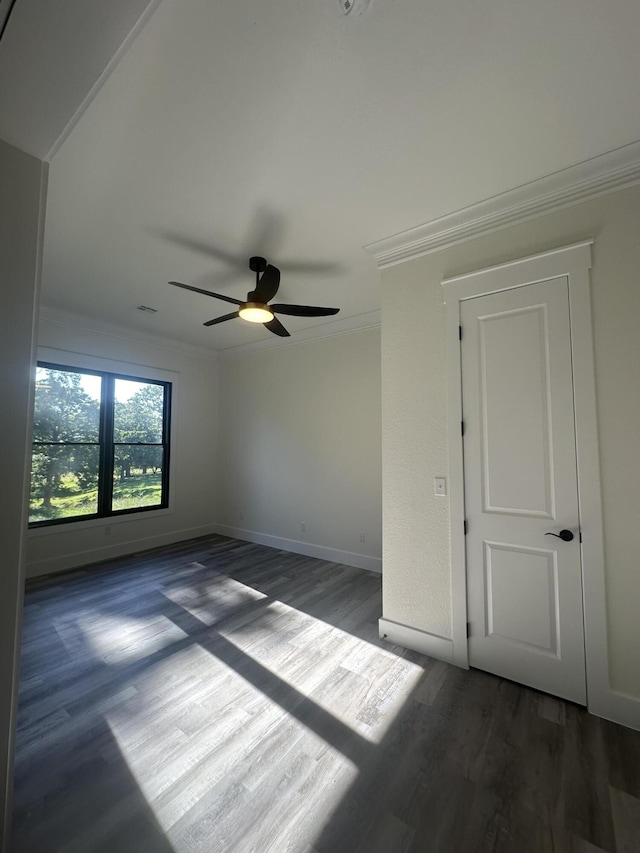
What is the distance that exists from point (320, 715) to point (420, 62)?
9.92 ft

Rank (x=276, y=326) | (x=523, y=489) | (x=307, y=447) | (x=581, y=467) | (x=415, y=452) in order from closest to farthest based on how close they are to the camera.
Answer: (x=581, y=467) < (x=523, y=489) < (x=415, y=452) < (x=276, y=326) < (x=307, y=447)

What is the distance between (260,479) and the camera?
5.08m

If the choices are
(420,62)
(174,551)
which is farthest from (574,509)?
(174,551)

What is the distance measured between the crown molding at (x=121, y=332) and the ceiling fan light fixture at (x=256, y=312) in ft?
8.54

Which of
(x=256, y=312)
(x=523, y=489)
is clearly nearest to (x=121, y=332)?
(x=256, y=312)

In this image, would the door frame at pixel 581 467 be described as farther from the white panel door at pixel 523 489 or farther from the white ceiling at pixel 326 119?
the white ceiling at pixel 326 119

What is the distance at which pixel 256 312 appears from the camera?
105 inches

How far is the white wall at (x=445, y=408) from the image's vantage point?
5.74 ft

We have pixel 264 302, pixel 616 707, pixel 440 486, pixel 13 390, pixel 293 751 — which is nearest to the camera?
pixel 13 390

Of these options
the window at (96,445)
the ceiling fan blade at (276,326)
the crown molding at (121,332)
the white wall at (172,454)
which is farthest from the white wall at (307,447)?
the ceiling fan blade at (276,326)

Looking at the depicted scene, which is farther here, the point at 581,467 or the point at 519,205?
the point at 519,205

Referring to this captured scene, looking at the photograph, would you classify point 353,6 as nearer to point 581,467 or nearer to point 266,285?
point 266,285

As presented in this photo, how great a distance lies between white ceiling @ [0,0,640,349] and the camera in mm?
1237

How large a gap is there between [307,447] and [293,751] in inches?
128
